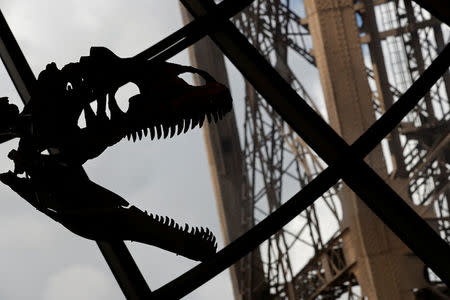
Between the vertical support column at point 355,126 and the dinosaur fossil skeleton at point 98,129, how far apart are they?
10154mm

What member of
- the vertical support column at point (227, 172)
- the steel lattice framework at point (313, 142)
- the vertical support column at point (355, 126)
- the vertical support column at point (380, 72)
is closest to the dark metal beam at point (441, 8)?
the steel lattice framework at point (313, 142)

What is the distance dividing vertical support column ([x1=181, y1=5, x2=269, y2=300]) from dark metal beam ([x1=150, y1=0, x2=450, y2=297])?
52.6 ft

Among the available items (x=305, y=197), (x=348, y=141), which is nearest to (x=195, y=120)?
(x=305, y=197)

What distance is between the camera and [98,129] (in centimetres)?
325

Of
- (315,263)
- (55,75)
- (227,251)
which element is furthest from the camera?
(315,263)

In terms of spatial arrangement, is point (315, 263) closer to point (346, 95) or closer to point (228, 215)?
point (346, 95)

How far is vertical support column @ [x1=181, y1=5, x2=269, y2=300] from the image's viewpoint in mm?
19312

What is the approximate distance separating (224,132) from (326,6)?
7.60 metres

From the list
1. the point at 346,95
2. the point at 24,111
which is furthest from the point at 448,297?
the point at 24,111

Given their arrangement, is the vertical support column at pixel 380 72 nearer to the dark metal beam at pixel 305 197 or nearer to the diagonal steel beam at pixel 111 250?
the diagonal steel beam at pixel 111 250

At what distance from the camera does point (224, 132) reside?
21.6 metres

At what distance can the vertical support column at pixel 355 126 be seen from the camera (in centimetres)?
1352

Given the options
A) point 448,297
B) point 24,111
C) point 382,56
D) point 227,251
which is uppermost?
point 382,56

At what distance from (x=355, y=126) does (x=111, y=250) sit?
10681mm
